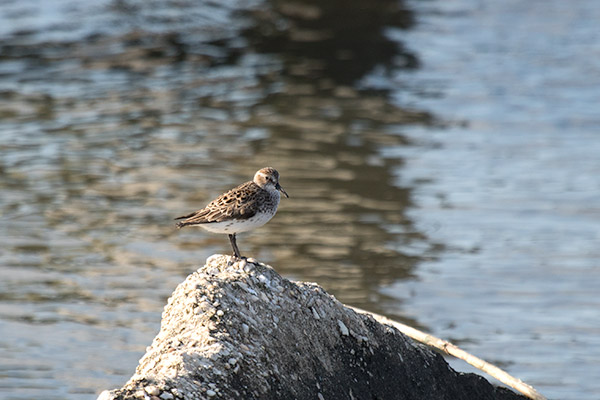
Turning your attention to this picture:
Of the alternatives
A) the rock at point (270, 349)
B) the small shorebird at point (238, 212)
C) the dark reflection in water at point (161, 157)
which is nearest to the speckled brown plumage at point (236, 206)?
the small shorebird at point (238, 212)

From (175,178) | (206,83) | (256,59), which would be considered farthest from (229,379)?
(256,59)

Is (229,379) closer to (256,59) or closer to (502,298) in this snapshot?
(502,298)

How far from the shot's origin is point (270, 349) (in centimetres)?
475

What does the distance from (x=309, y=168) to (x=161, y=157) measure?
2.13m

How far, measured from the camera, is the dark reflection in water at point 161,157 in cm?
938

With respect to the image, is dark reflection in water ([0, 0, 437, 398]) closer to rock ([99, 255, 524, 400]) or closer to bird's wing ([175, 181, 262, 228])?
bird's wing ([175, 181, 262, 228])

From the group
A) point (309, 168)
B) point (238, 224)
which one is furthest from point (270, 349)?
point (309, 168)

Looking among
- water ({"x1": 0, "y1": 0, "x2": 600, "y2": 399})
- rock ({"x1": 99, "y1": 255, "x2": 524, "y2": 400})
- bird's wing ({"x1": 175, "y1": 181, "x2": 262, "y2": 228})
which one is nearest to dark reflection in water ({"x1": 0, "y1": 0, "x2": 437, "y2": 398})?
water ({"x1": 0, "y1": 0, "x2": 600, "y2": 399})

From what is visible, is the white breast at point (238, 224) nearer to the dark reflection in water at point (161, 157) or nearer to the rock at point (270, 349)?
the rock at point (270, 349)

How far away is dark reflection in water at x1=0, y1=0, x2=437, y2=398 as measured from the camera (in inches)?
369

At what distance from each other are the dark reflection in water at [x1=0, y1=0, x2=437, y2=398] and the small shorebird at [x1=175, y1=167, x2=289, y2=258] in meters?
2.56

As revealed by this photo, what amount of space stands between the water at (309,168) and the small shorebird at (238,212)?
2.63m

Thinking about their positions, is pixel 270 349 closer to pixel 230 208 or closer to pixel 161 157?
pixel 230 208

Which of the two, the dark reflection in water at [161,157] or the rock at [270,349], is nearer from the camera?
the rock at [270,349]
